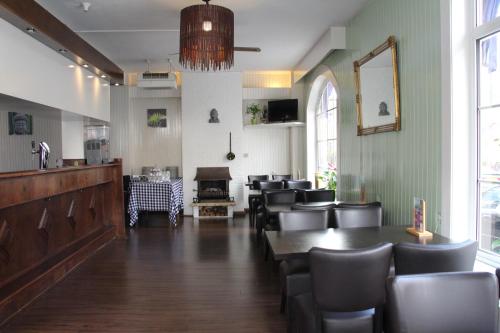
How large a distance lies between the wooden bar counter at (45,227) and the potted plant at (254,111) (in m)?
3.97

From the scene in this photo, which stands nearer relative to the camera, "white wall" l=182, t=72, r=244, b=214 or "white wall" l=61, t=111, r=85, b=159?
"white wall" l=61, t=111, r=85, b=159

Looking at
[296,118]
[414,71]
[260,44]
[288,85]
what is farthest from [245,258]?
[288,85]

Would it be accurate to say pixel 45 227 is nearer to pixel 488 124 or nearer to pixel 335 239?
pixel 335 239

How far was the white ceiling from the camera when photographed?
15.8 feet

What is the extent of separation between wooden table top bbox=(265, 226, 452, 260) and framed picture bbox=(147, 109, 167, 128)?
6.99 m

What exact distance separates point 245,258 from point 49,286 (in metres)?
2.23

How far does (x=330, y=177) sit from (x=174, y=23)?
3830mm

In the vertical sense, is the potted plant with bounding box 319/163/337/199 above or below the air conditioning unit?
below

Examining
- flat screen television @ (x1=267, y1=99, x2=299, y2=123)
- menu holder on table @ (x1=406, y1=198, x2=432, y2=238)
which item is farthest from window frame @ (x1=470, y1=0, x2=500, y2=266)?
flat screen television @ (x1=267, y1=99, x2=299, y2=123)

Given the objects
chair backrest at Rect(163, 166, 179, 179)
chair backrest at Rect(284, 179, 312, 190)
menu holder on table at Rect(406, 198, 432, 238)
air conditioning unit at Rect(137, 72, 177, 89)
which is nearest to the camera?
menu holder on table at Rect(406, 198, 432, 238)

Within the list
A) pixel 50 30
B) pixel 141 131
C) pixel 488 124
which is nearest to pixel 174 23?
pixel 50 30

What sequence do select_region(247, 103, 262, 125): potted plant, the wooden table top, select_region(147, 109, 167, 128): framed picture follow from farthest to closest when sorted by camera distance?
select_region(147, 109, 167, 128): framed picture
select_region(247, 103, 262, 125): potted plant
the wooden table top

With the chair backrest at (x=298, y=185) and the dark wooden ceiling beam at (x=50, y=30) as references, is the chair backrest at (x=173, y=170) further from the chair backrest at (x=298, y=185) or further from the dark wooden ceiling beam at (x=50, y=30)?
the chair backrest at (x=298, y=185)

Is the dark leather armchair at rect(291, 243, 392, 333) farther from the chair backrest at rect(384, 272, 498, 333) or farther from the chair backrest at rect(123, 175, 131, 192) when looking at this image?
the chair backrest at rect(123, 175, 131, 192)
